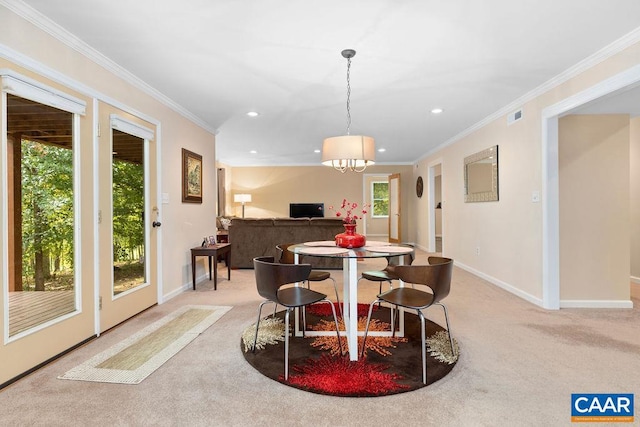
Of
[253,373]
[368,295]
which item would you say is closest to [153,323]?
[253,373]

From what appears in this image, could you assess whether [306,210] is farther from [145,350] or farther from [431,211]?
[145,350]

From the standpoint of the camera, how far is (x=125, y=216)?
311cm

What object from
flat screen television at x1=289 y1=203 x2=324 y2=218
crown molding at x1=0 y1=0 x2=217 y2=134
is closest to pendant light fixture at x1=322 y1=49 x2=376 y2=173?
crown molding at x1=0 y1=0 x2=217 y2=134

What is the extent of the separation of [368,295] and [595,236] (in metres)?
2.51

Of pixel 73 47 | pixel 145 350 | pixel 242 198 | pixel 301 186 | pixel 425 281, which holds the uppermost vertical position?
pixel 73 47

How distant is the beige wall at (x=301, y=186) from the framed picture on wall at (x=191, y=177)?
14.7 ft

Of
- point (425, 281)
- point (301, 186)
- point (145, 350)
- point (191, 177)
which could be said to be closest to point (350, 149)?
point (425, 281)

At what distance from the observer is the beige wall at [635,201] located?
4383mm

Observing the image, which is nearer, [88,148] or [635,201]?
[88,148]

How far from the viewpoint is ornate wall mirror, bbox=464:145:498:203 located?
4434mm

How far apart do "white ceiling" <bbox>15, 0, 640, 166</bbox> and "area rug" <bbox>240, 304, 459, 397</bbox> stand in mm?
2290

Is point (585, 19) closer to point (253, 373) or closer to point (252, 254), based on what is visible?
point (253, 373)

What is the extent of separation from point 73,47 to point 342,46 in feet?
6.65

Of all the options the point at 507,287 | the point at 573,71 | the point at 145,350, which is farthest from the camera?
the point at 507,287
